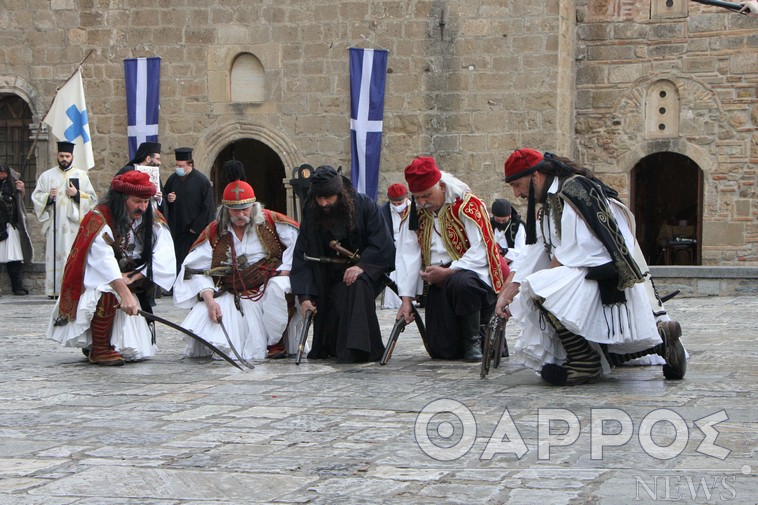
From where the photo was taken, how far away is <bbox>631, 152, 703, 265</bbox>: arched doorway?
1919cm

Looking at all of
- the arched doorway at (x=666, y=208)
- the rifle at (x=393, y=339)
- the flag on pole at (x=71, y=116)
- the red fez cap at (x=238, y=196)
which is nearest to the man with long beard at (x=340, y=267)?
the rifle at (x=393, y=339)

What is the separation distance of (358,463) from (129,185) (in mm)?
3929

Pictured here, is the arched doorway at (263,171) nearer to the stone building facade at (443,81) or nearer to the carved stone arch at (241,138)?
the carved stone arch at (241,138)

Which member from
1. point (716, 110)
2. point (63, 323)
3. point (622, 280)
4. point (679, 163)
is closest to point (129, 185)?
A: point (63, 323)

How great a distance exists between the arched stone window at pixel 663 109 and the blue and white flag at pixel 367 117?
Result: 3734 mm

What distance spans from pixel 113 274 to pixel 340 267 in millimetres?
1489

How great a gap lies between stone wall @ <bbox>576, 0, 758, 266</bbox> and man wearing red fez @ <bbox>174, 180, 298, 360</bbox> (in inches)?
387

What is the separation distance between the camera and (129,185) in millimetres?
8148

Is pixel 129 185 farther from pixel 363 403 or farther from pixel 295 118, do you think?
pixel 295 118

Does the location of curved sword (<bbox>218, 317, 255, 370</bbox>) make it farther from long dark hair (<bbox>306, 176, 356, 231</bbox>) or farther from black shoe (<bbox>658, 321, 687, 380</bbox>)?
black shoe (<bbox>658, 321, 687, 380</bbox>)

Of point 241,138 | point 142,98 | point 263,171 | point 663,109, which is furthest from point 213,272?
point 263,171

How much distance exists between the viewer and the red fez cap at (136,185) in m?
8.15

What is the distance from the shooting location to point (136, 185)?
815 cm

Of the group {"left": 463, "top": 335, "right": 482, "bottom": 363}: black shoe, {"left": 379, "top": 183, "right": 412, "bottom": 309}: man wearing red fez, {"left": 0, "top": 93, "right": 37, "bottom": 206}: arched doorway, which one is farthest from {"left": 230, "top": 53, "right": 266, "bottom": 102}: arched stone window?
{"left": 463, "top": 335, "right": 482, "bottom": 363}: black shoe
